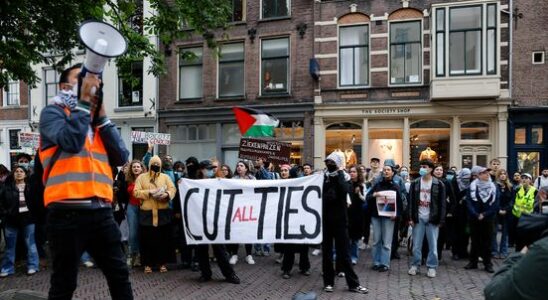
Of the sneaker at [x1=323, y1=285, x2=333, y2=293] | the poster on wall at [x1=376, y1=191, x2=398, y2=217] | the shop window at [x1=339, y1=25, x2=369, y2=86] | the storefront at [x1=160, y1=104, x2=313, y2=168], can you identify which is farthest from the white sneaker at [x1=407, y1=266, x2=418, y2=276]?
the shop window at [x1=339, y1=25, x2=369, y2=86]

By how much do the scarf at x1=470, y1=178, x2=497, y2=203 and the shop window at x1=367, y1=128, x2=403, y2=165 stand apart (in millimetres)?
9911

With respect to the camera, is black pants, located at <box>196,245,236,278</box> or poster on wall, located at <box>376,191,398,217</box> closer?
black pants, located at <box>196,245,236,278</box>

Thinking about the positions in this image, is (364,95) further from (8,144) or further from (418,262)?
(8,144)

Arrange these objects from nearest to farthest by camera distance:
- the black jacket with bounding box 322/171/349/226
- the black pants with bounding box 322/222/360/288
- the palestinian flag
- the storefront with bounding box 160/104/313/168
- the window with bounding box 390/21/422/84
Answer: the black pants with bounding box 322/222/360/288
the black jacket with bounding box 322/171/349/226
the palestinian flag
the window with bounding box 390/21/422/84
the storefront with bounding box 160/104/313/168

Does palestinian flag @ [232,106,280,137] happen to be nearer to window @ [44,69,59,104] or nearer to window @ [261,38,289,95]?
window @ [261,38,289,95]

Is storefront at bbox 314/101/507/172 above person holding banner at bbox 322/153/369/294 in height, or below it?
above

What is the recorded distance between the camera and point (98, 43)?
2.71 meters

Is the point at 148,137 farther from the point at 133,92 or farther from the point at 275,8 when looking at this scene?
the point at 133,92

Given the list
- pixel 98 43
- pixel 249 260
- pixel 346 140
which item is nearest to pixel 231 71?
pixel 346 140

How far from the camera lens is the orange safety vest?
2908mm

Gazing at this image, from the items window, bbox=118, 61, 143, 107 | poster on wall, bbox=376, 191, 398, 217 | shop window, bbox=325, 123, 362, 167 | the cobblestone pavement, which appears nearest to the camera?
the cobblestone pavement

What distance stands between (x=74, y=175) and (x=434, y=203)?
21.2 ft

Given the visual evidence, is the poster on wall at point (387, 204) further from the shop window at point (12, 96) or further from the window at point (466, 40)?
the shop window at point (12, 96)

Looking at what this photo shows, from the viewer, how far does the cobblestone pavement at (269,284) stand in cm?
677
